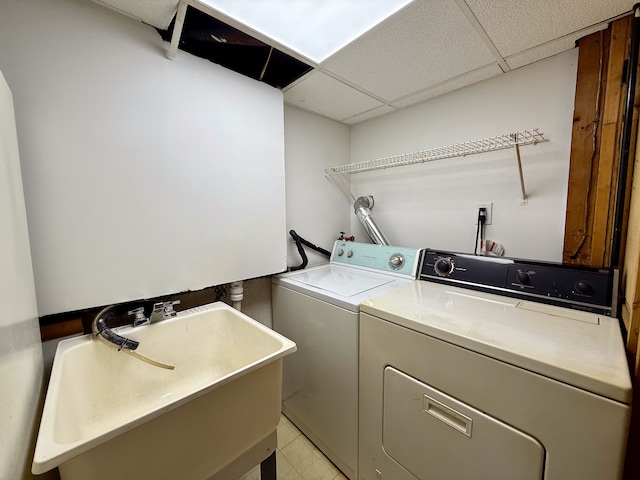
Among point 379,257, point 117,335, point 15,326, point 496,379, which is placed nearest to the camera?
point 15,326

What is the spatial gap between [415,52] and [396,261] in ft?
3.71

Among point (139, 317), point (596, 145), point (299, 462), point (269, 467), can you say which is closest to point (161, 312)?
point (139, 317)

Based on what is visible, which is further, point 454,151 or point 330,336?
point 454,151

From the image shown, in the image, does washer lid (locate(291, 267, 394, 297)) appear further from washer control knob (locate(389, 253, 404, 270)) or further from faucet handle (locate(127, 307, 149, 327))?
faucet handle (locate(127, 307, 149, 327))

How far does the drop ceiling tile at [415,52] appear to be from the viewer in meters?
1.03

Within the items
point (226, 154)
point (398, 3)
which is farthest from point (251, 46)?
point (398, 3)

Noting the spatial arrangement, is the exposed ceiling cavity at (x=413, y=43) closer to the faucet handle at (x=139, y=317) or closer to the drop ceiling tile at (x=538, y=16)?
the drop ceiling tile at (x=538, y=16)

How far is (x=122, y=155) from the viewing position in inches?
40.8

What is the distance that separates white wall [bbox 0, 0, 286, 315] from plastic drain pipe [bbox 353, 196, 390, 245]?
0.94m

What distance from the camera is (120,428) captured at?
1.98 feet

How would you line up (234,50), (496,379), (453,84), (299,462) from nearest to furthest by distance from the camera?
(496,379) → (234,50) → (299,462) → (453,84)

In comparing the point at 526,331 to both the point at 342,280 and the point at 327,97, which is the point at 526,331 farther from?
the point at 327,97

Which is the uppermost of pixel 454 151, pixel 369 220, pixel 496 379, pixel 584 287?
pixel 454 151

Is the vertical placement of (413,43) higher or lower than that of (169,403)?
higher
